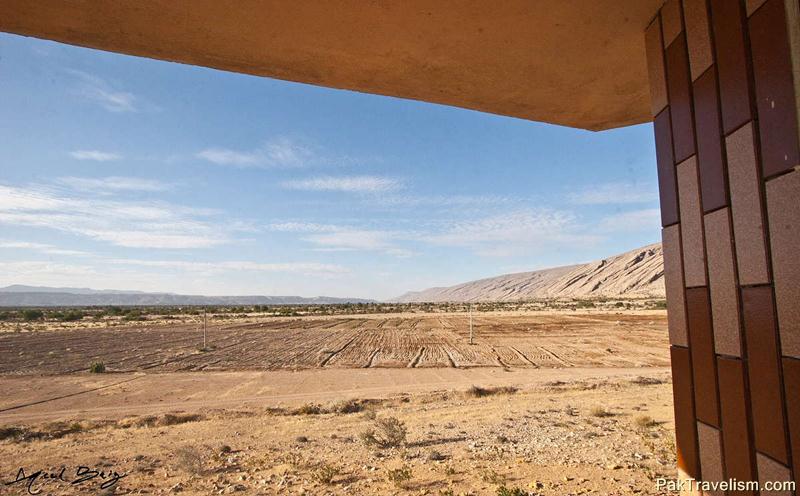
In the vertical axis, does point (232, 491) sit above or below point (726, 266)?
below

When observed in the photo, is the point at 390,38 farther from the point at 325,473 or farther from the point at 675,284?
the point at 325,473

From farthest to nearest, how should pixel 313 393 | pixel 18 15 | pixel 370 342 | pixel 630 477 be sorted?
1. pixel 370 342
2. pixel 313 393
3. pixel 630 477
4. pixel 18 15

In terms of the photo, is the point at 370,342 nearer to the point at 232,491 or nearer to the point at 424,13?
the point at 232,491

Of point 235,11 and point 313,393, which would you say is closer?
point 235,11

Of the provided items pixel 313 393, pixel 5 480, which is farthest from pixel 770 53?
pixel 313 393

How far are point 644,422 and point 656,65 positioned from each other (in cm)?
676

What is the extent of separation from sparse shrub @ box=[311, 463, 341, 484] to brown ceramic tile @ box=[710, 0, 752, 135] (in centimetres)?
542

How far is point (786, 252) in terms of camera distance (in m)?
1.89

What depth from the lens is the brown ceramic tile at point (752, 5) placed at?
2.01 meters

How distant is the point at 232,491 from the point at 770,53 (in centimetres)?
641

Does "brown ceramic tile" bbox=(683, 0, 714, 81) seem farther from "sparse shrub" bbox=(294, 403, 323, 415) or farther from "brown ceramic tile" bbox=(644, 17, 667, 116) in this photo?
"sparse shrub" bbox=(294, 403, 323, 415)

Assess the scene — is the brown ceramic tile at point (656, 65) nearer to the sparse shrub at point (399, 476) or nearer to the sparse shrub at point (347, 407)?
the sparse shrub at point (399, 476)

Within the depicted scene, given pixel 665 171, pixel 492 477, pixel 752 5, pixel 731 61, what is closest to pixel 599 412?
pixel 492 477

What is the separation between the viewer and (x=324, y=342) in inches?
1072
